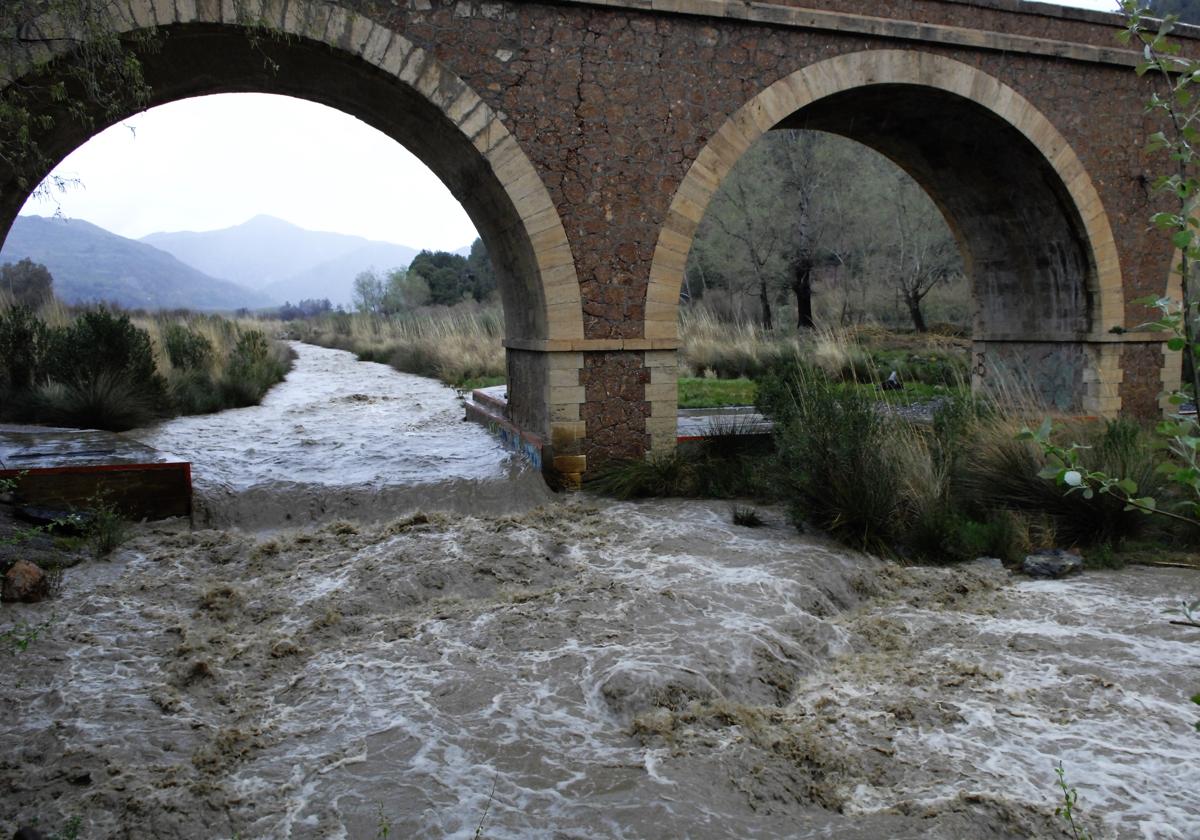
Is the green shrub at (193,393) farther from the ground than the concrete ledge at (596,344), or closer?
closer

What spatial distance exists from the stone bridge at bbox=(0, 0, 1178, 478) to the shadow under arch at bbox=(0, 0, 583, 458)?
0.07 ft

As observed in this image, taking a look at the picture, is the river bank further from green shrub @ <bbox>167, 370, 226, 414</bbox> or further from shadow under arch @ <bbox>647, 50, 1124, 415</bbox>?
green shrub @ <bbox>167, 370, 226, 414</bbox>

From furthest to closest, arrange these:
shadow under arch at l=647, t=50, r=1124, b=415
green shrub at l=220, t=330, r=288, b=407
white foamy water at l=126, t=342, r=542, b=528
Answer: green shrub at l=220, t=330, r=288, b=407, shadow under arch at l=647, t=50, r=1124, b=415, white foamy water at l=126, t=342, r=542, b=528

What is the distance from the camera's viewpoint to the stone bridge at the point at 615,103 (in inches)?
308

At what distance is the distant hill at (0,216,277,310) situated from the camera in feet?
453

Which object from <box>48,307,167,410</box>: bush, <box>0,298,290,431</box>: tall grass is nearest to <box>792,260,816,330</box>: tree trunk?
<box>0,298,290,431</box>: tall grass

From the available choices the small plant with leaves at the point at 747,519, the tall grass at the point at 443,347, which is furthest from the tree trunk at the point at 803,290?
the small plant with leaves at the point at 747,519

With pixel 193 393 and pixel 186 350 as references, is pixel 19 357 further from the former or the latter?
pixel 186 350

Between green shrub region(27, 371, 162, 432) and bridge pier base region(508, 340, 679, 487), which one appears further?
green shrub region(27, 371, 162, 432)

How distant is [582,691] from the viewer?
449 centimetres

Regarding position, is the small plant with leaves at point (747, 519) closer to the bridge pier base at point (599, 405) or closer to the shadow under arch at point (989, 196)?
the bridge pier base at point (599, 405)

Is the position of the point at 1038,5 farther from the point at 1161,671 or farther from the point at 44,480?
the point at 44,480

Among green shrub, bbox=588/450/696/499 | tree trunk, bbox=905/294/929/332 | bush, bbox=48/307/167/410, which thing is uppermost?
tree trunk, bbox=905/294/929/332

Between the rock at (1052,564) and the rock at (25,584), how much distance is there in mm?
6618
